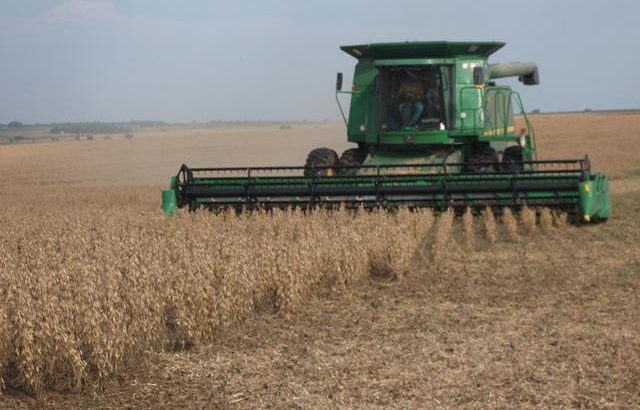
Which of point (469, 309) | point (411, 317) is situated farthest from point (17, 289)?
point (469, 309)

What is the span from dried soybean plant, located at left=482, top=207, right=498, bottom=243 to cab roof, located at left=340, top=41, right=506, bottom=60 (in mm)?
2472

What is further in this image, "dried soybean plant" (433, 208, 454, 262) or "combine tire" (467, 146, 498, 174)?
"combine tire" (467, 146, 498, 174)

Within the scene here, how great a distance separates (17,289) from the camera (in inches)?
210

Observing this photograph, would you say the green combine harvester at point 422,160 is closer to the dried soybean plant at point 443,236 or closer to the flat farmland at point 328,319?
the dried soybean plant at point 443,236

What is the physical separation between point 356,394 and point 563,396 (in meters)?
0.99

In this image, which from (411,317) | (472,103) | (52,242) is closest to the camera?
(411,317)

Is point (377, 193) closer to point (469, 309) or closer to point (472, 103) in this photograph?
point (472, 103)

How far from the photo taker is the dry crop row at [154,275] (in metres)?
4.97

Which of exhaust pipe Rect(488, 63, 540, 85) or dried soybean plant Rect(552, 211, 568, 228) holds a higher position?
exhaust pipe Rect(488, 63, 540, 85)

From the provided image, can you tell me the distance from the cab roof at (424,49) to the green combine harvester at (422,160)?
1 cm

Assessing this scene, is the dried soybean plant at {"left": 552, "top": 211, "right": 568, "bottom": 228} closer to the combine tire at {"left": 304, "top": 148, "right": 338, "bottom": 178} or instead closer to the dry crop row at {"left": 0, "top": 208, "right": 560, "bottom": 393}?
the dry crop row at {"left": 0, "top": 208, "right": 560, "bottom": 393}

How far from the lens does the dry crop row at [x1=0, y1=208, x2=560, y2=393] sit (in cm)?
497

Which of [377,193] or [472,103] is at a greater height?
[472,103]

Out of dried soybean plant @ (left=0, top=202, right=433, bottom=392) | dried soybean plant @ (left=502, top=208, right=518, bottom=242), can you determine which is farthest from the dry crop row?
dried soybean plant @ (left=502, top=208, right=518, bottom=242)
